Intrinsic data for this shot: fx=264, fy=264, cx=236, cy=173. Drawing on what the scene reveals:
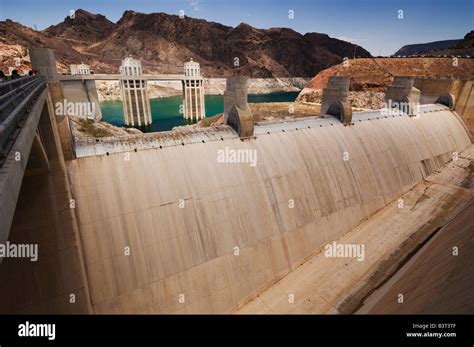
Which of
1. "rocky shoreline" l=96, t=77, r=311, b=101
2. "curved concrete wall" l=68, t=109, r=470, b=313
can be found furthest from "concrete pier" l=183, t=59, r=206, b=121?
"curved concrete wall" l=68, t=109, r=470, b=313

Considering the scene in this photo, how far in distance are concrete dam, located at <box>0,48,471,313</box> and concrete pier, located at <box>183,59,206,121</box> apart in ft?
207

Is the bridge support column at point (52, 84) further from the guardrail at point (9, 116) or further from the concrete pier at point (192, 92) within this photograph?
the concrete pier at point (192, 92)

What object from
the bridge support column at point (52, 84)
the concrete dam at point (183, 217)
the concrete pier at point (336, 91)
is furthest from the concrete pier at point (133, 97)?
the bridge support column at point (52, 84)

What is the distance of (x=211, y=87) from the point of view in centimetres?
13688

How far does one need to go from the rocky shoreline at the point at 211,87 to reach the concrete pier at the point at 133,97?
38005 millimetres

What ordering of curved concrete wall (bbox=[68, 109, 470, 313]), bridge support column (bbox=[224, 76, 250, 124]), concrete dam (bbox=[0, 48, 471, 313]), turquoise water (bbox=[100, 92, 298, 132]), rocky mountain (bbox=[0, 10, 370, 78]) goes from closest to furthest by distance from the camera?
concrete dam (bbox=[0, 48, 471, 313]), curved concrete wall (bbox=[68, 109, 470, 313]), bridge support column (bbox=[224, 76, 250, 124]), turquoise water (bbox=[100, 92, 298, 132]), rocky mountain (bbox=[0, 10, 370, 78])

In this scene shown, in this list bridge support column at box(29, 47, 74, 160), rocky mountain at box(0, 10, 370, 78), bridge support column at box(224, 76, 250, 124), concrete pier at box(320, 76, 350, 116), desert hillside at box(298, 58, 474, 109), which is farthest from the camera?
rocky mountain at box(0, 10, 370, 78)

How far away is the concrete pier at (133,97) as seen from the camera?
6856 centimetres

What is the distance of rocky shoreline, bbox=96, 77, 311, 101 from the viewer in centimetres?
10656

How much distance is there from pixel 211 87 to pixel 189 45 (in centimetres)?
4807

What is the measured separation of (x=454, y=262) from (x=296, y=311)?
22.8 feet

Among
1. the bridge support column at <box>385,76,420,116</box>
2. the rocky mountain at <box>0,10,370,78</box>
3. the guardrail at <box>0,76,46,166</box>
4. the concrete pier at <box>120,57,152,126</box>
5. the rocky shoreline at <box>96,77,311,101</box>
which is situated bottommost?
the guardrail at <box>0,76,46,166</box>

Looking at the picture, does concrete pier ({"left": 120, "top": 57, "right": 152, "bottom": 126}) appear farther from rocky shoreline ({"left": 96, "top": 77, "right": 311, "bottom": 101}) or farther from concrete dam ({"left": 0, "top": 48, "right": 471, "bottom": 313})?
concrete dam ({"left": 0, "top": 48, "right": 471, "bottom": 313})
